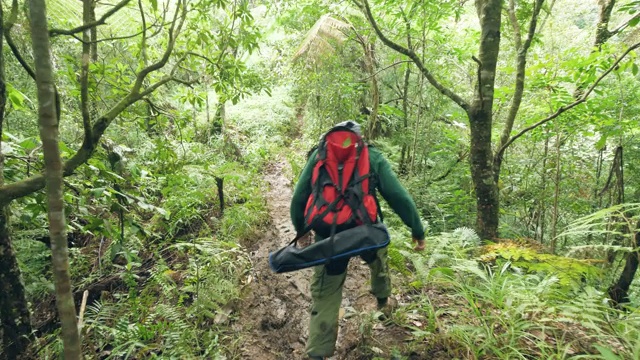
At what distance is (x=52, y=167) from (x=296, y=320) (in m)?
2.83

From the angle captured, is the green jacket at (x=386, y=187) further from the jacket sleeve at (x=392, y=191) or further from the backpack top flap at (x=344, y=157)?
the backpack top flap at (x=344, y=157)

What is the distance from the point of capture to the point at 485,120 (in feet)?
13.3

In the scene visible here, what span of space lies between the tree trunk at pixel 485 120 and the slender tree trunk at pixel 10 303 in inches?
181

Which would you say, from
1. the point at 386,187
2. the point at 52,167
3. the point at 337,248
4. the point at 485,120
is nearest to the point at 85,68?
the point at 52,167

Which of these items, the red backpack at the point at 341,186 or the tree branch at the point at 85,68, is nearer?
the tree branch at the point at 85,68

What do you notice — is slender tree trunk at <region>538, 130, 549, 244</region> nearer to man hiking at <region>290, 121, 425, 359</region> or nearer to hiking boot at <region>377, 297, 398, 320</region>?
hiking boot at <region>377, 297, 398, 320</region>

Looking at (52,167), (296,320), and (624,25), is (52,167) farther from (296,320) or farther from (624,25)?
(624,25)

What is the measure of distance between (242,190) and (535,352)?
5650 millimetres

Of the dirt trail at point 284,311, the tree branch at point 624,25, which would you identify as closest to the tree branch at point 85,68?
the dirt trail at point 284,311

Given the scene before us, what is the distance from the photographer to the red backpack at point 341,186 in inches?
100

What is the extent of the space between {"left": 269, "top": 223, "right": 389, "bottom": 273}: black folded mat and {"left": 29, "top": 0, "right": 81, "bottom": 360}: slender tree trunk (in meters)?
1.25

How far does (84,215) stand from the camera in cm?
260

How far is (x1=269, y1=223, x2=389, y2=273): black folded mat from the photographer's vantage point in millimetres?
2377

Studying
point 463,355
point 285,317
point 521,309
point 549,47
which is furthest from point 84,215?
point 549,47
